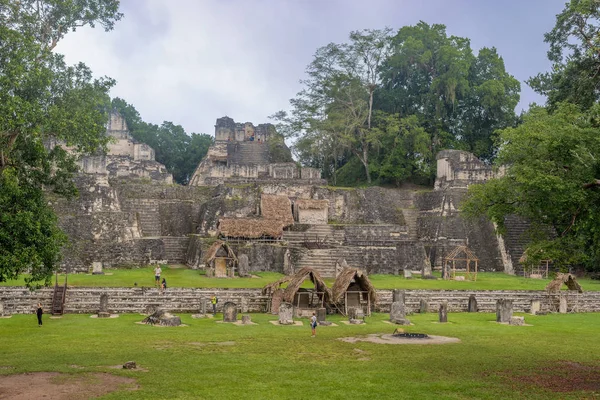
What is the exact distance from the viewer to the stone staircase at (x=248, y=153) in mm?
44909

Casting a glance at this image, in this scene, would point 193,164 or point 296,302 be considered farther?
point 193,164

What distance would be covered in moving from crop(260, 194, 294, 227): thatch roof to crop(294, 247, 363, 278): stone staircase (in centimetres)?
320

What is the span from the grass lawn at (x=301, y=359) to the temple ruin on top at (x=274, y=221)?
10681mm

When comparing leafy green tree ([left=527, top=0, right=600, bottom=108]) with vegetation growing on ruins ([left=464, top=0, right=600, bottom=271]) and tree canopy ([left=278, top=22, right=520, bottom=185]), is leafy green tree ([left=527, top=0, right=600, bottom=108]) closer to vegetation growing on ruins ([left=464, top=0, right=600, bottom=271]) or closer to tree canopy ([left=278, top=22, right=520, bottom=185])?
vegetation growing on ruins ([left=464, top=0, right=600, bottom=271])

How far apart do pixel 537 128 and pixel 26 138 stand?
11.6m

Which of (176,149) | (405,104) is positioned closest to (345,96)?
(405,104)

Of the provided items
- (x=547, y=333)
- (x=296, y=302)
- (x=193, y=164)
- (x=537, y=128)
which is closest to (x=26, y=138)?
(x=296, y=302)

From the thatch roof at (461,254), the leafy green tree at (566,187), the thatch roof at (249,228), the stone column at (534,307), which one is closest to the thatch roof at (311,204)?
the thatch roof at (249,228)

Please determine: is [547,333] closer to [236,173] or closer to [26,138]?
[26,138]

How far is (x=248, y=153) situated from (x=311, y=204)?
13.8 metres

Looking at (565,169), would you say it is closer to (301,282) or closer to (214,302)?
(301,282)

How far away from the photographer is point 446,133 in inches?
1615

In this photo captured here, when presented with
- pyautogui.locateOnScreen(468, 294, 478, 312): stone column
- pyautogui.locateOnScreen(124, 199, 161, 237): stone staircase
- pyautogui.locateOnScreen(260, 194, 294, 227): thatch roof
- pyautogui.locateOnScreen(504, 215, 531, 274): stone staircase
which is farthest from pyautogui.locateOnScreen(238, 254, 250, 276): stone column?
pyautogui.locateOnScreen(504, 215, 531, 274): stone staircase

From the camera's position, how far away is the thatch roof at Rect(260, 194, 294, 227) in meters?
31.7
